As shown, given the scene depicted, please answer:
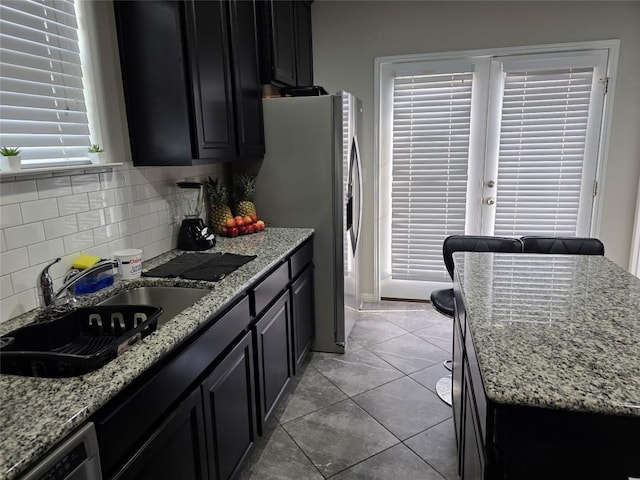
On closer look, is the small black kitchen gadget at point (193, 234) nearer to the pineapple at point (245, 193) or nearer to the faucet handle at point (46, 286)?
the pineapple at point (245, 193)

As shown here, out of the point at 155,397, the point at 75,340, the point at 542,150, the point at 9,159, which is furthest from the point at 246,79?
the point at 542,150

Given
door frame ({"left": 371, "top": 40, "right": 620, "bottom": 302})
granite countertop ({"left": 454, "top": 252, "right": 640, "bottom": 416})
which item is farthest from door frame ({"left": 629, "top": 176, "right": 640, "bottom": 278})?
granite countertop ({"left": 454, "top": 252, "right": 640, "bottom": 416})

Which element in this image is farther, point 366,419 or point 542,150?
point 542,150

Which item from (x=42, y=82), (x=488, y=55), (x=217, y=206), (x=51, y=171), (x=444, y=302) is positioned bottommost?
(x=444, y=302)

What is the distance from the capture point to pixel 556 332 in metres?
1.22

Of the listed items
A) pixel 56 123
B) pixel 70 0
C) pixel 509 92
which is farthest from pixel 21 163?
pixel 509 92

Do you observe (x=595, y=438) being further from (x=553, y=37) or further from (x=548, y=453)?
(x=553, y=37)

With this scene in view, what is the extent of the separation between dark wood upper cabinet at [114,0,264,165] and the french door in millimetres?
1840

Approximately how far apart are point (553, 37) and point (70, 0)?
324 centimetres

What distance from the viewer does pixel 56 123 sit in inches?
66.0

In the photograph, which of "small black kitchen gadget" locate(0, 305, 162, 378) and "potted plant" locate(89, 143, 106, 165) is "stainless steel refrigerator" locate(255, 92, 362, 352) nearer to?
"potted plant" locate(89, 143, 106, 165)

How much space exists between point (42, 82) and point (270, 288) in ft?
4.13

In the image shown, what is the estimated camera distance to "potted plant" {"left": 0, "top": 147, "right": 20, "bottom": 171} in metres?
1.42

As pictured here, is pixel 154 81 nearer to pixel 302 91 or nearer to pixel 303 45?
pixel 302 91
